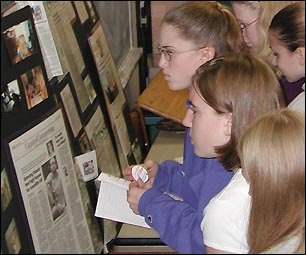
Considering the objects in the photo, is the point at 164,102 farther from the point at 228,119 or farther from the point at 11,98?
the point at 228,119

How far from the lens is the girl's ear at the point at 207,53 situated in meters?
2.39

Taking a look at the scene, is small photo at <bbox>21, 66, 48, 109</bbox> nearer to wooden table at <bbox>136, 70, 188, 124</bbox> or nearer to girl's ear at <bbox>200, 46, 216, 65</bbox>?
girl's ear at <bbox>200, 46, 216, 65</bbox>

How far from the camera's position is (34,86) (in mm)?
2510

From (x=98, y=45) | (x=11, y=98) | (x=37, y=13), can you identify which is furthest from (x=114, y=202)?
(x=98, y=45)

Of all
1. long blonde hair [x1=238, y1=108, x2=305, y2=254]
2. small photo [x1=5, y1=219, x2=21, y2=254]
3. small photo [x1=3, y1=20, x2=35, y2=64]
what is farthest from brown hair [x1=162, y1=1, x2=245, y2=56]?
long blonde hair [x1=238, y1=108, x2=305, y2=254]

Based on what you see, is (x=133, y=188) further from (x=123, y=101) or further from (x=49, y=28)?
(x=123, y=101)

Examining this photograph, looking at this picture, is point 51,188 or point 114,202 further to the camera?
point 51,188

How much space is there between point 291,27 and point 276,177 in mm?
1366

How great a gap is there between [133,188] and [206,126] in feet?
0.89

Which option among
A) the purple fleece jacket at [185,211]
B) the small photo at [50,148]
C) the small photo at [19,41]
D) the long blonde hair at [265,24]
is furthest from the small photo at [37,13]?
the purple fleece jacket at [185,211]

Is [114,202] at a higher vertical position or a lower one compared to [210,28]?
lower

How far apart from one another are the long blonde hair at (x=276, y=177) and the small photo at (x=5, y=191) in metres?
1.04

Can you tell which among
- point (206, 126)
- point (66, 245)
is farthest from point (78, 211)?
point (206, 126)

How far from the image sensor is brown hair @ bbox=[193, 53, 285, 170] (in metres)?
1.82
